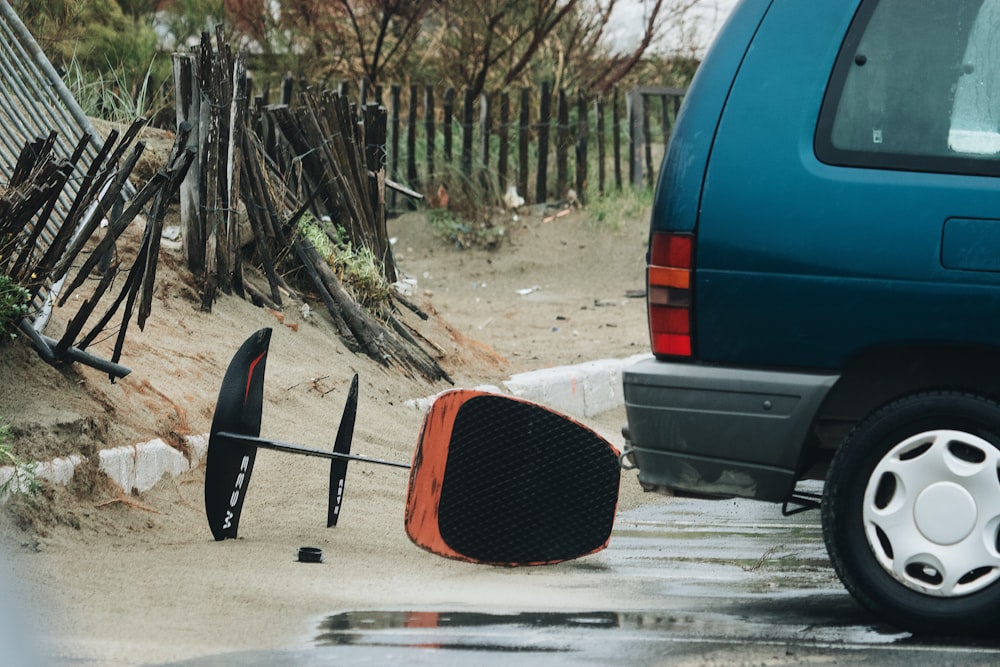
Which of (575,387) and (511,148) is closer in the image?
(575,387)

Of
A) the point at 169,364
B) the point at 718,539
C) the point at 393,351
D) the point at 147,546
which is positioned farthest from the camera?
the point at 393,351

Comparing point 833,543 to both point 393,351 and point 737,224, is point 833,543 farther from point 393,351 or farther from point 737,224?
point 393,351

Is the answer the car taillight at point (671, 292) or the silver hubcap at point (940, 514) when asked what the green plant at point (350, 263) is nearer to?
the car taillight at point (671, 292)

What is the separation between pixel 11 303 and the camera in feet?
Answer: 17.3

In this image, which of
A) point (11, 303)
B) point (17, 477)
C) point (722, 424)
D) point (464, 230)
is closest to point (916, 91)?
point (722, 424)

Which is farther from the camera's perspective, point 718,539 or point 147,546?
point 718,539

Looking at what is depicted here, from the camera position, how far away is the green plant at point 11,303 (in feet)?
17.2

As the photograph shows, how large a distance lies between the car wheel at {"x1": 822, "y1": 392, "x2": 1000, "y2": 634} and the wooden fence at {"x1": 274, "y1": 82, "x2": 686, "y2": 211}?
11.9 meters

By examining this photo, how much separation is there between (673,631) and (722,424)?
0.57 meters

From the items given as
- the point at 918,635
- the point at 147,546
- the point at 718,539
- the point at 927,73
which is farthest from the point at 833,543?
→ the point at 147,546

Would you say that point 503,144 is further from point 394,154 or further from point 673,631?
point 673,631

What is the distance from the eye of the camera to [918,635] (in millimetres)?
3756

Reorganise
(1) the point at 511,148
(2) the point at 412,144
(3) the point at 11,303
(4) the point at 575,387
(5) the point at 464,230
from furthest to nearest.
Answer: (1) the point at 511,148
(2) the point at 412,144
(5) the point at 464,230
(4) the point at 575,387
(3) the point at 11,303

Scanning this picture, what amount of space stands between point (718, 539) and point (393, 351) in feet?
10.7
